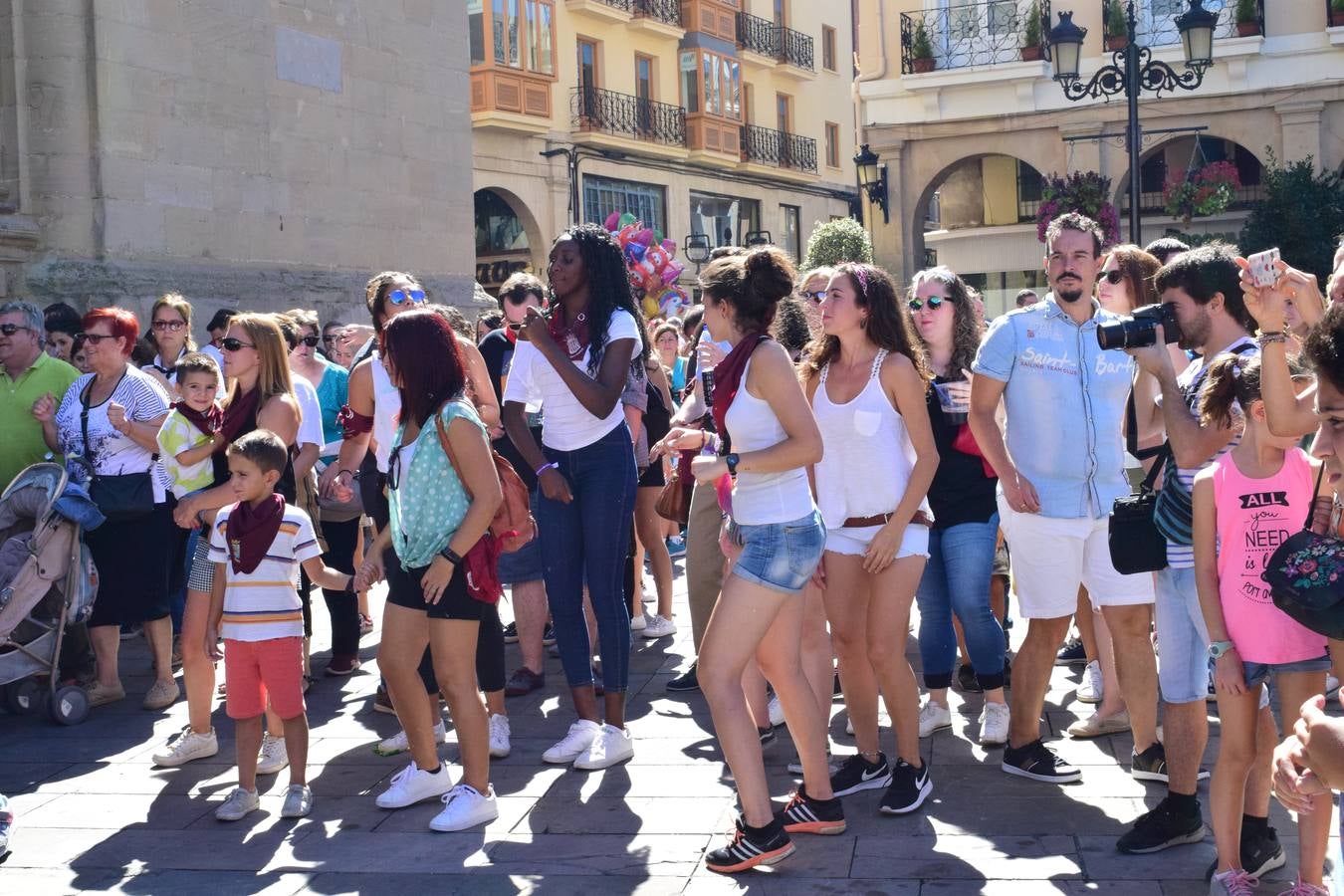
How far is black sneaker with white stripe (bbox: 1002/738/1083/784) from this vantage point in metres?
5.40

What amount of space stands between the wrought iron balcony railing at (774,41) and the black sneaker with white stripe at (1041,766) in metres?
34.4

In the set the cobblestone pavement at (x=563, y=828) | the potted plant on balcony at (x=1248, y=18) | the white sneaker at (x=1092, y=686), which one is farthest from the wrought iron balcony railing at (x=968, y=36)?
the cobblestone pavement at (x=563, y=828)

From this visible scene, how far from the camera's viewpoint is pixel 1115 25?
26812mm

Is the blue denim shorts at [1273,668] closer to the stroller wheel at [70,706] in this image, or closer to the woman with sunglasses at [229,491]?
the woman with sunglasses at [229,491]

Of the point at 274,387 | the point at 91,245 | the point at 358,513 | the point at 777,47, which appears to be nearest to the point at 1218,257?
the point at 274,387

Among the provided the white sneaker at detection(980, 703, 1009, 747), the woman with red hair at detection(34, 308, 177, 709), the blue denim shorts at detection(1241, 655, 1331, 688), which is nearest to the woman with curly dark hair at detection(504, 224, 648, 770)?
the white sneaker at detection(980, 703, 1009, 747)

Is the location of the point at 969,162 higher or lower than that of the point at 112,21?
higher

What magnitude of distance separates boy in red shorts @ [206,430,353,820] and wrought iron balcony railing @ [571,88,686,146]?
27173 millimetres

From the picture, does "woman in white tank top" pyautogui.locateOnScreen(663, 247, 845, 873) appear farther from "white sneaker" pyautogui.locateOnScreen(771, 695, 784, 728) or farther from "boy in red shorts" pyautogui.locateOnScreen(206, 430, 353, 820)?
"boy in red shorts" pyautogui.locateOnScreen(206, 430, 353, 820)

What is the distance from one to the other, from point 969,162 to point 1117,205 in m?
4.38

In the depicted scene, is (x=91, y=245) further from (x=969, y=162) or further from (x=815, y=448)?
(x=969, y=162)

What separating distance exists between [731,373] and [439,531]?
1.19m

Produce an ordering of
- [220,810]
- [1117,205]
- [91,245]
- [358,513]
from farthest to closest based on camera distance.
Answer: [1117,205], [91,245], [358,513], [220,810]

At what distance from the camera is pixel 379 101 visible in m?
14.0
